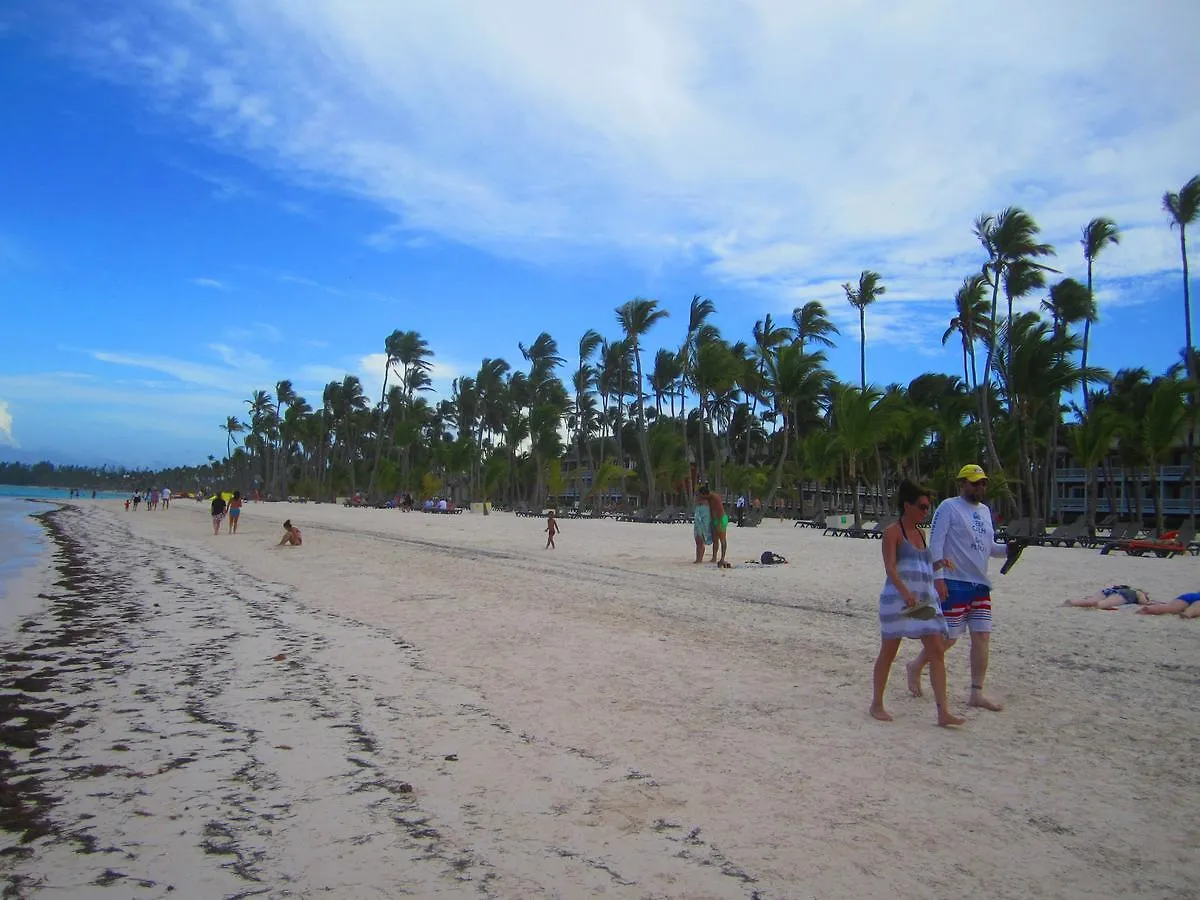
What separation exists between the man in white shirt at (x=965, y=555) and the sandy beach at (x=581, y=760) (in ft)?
2.08

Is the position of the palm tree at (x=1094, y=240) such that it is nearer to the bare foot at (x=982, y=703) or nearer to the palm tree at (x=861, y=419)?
the palm tree at (x=861, y=419)

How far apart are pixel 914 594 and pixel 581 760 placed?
2100 millimetres

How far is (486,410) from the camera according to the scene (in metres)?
70.8

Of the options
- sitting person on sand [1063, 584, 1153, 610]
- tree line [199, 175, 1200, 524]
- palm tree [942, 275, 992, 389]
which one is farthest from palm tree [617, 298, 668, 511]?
sitting person on sand [1063, 584, 1153, 610]

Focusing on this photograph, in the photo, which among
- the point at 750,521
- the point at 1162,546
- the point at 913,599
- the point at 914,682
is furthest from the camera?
the point at 750,521

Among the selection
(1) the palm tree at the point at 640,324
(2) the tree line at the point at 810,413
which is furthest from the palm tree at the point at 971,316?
(1) the palm tree at the point at 640,324

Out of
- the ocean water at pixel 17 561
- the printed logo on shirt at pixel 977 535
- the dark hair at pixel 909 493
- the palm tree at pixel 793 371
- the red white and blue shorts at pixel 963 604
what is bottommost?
the ocean water at pixel 17 561

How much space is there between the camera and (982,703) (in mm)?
4922

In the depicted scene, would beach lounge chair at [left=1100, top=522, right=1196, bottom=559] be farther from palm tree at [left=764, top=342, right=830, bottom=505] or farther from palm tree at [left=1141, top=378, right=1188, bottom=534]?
palm tree at [left=764, top=342, right=830, bottom=505]

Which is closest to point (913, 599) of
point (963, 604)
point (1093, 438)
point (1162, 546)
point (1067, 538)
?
point (963, 604)

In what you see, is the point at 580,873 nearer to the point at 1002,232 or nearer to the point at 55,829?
the point at 55,829

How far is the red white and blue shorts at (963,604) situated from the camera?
4.72 m

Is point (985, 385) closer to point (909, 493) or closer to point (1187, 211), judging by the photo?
point (1187, 211)

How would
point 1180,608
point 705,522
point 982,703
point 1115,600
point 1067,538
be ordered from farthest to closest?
point 1067,538, point 705,522, point 1115,600, point 1180,608, point 982,703
